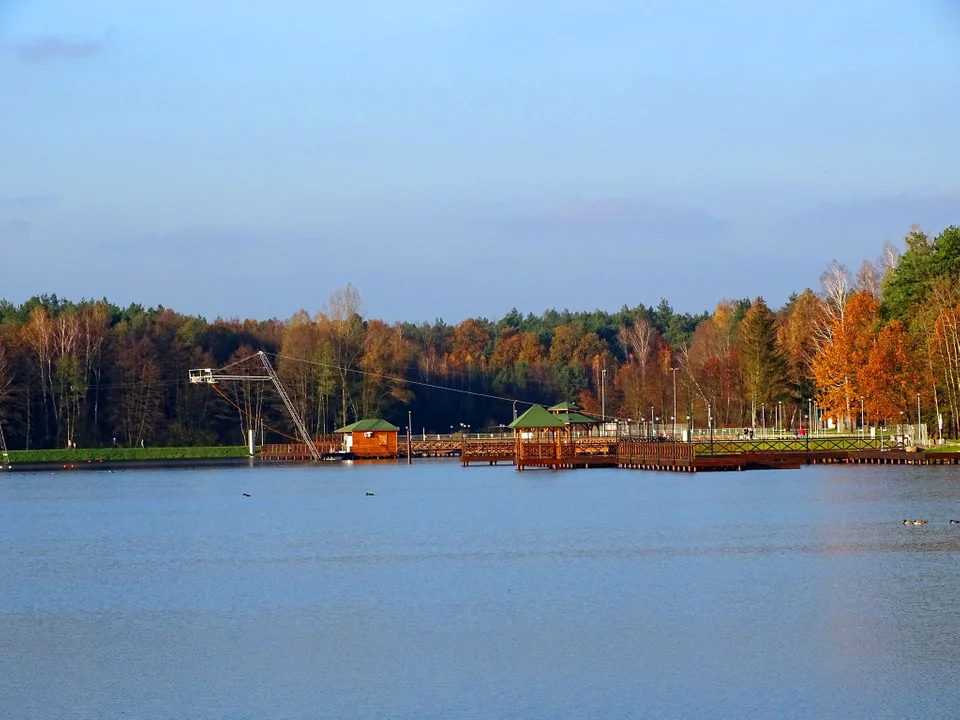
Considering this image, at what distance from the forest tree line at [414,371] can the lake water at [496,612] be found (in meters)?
33.4

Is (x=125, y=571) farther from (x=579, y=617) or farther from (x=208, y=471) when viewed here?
(x=208, y=471)

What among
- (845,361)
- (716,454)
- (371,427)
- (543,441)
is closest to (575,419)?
(543,441)

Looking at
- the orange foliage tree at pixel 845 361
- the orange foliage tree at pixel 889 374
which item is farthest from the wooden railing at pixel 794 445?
the orange foliage tree at pixel 845 361

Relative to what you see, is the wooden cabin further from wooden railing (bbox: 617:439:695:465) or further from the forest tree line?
wooden railing (bbox: 617:439:695:465)

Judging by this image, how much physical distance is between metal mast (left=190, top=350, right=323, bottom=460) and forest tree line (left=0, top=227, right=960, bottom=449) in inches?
72.3

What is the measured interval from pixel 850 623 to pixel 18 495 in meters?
57.6

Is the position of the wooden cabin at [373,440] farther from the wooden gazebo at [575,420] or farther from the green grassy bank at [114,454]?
the wooden gazebo at [575,420]

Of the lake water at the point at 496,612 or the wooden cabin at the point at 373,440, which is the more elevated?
the wooden cabin at the point at 373,440

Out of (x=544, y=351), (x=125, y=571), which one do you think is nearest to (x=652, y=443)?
(x=125, y=571)

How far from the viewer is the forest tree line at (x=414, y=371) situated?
87000mm

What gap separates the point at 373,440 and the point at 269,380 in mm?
13360

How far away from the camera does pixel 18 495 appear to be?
2901 inches

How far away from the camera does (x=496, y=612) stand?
2762 centimetres

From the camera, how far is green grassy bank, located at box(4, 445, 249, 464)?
355ft
